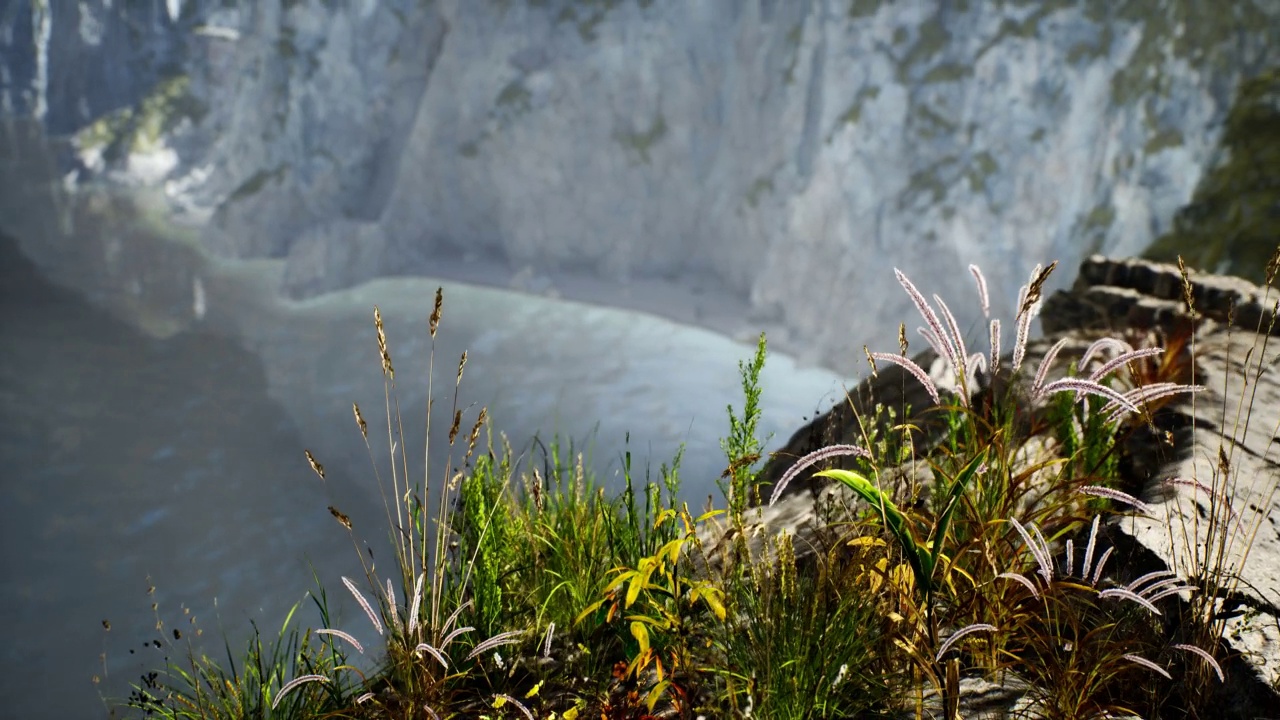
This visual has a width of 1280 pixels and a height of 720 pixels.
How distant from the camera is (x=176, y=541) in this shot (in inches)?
739

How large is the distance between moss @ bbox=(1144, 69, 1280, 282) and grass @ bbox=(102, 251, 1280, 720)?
465 inches

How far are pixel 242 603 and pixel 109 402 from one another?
11.1m

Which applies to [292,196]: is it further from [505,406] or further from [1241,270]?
[1241,270]

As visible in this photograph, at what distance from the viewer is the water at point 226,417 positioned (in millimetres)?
16938

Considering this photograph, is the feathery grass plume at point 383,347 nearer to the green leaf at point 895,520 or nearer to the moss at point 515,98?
the green leaf at point 895,520

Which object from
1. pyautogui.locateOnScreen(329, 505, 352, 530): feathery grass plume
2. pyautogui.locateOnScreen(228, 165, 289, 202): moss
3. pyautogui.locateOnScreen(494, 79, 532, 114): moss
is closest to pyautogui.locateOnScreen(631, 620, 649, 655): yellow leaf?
pyautogui.locateOnScreen(329, 505, 352, 530): feathery grass plume

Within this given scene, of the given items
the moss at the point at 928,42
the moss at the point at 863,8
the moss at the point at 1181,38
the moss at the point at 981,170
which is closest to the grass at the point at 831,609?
the moss at the point at 1181,38

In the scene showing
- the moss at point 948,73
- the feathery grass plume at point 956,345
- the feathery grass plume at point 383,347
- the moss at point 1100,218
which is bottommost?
the feathery grass plume at point 383,347

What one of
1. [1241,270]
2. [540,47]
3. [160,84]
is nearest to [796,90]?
[540,47]

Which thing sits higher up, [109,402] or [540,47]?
[540,47]

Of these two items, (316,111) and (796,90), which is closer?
(796,90)

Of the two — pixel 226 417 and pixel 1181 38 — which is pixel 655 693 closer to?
pixel 226 417

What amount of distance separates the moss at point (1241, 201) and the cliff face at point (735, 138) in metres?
1.81

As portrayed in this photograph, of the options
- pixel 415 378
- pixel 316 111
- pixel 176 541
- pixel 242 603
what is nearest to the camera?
pixel 242 603
